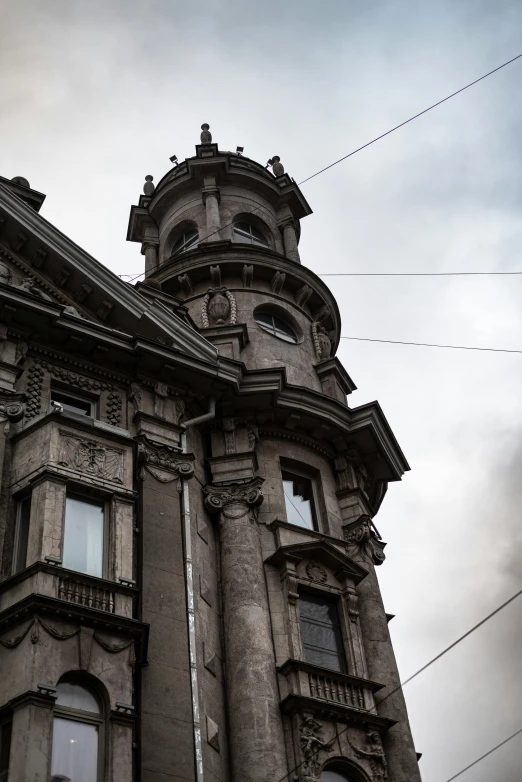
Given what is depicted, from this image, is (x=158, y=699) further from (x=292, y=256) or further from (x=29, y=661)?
(x=292, y=256)

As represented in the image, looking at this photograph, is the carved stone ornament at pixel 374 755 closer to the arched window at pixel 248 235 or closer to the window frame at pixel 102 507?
the window frame at pixel 102 507

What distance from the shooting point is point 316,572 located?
26578 mm

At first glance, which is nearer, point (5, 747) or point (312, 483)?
point (5, 747)

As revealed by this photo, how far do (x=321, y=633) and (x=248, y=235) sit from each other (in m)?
16.8

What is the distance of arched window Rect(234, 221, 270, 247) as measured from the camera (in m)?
37.7

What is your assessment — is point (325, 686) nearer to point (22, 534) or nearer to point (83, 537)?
point (83, 537)

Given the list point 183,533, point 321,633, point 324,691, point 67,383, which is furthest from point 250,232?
point 324,691

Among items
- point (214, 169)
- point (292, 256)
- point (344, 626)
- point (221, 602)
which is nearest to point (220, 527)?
point (221, 602)

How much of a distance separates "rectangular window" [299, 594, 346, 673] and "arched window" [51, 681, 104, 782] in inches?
265

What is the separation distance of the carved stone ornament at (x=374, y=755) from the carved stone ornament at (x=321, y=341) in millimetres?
13049

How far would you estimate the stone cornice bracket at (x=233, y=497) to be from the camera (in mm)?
26703

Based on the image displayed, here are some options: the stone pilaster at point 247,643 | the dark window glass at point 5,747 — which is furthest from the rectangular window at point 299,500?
the dark window glass at point 5,747

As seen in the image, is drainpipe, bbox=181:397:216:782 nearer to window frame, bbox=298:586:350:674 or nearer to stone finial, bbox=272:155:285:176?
window frame, bbox=298:586:350:674

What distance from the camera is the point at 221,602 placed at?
25281 mm
